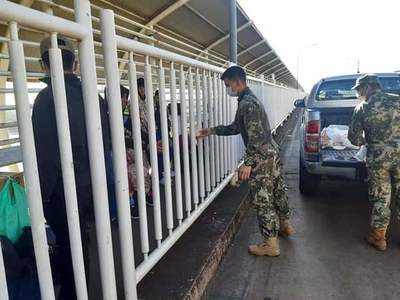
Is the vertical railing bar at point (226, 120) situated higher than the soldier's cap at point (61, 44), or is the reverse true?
the soldier's cap at point (61, 44)

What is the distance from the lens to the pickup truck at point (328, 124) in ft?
16.5

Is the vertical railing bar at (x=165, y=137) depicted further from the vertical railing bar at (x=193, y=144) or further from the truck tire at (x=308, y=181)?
the truck tire at (x=308, y=181)

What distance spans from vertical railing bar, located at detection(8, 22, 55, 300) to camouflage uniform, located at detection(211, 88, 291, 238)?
7.94 feet

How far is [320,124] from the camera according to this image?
207 inches

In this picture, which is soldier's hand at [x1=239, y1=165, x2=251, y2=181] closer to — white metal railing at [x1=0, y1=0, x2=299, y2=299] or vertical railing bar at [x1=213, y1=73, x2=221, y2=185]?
white metal railing at [x1=0, y1=0, x2=299, y2=299]

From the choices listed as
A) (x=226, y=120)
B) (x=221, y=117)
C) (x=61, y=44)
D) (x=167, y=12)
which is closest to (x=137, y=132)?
(x=61, y=44)

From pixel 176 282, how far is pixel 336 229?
2532 millimetres

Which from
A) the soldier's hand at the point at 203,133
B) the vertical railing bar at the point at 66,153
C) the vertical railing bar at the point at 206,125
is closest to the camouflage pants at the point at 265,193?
the vertical railing bar at the point at 206,125

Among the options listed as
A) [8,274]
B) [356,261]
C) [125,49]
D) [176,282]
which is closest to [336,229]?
[356,261]

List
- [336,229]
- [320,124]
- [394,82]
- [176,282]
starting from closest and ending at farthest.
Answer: [176,282] → [336,229] → [320,124] → [394,82]

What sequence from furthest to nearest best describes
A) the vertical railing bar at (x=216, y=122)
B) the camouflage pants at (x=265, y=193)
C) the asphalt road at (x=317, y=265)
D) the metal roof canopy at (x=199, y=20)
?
the metal roof canopy at (x=199, y=20)
the vertical railing bar at (x=216, y=122)
the camouflage pants at (x=265, y=193)
the asphalt road at (x=317, y=265)

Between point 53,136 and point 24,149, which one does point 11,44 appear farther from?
point 53,136

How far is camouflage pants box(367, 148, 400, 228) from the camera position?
12.8ft

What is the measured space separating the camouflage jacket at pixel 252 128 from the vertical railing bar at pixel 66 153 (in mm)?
2207
